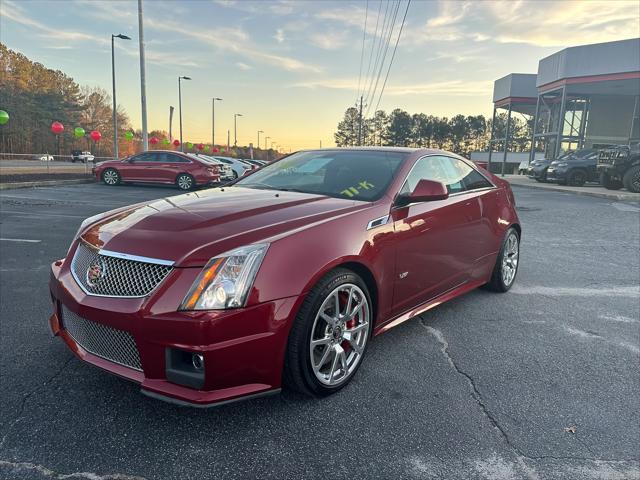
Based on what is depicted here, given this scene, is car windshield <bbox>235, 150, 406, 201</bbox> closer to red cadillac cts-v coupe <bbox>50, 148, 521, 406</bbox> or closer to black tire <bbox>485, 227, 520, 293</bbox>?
red cadillac cts-v coupe <bbox>50, 148, 521, 406</bbox>

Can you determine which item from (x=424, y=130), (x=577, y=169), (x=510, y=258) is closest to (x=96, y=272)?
(x=510, y=258)

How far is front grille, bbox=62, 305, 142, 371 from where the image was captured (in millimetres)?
2252

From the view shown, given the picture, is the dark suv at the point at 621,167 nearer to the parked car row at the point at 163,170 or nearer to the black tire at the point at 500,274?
the parked car row at the point at 163,170

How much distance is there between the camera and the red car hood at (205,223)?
2.28 metres

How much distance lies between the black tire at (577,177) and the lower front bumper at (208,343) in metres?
20.0

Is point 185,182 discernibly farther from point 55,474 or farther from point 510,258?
point 55,474

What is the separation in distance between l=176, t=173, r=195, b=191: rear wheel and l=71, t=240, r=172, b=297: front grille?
15.3m

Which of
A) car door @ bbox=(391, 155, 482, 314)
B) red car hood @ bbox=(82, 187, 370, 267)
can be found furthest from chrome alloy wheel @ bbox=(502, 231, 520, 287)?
red car hood @ bbox=(82, 187, 370, 267)

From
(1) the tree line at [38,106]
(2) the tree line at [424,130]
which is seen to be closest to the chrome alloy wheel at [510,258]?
(1) the tree line at [38,106]

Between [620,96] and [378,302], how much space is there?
4145cm

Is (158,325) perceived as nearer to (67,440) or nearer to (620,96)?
(67,440)

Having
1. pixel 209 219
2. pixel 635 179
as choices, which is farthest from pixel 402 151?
pixel 635 179

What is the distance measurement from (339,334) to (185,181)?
1582 cm

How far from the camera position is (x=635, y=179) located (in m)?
15.0
